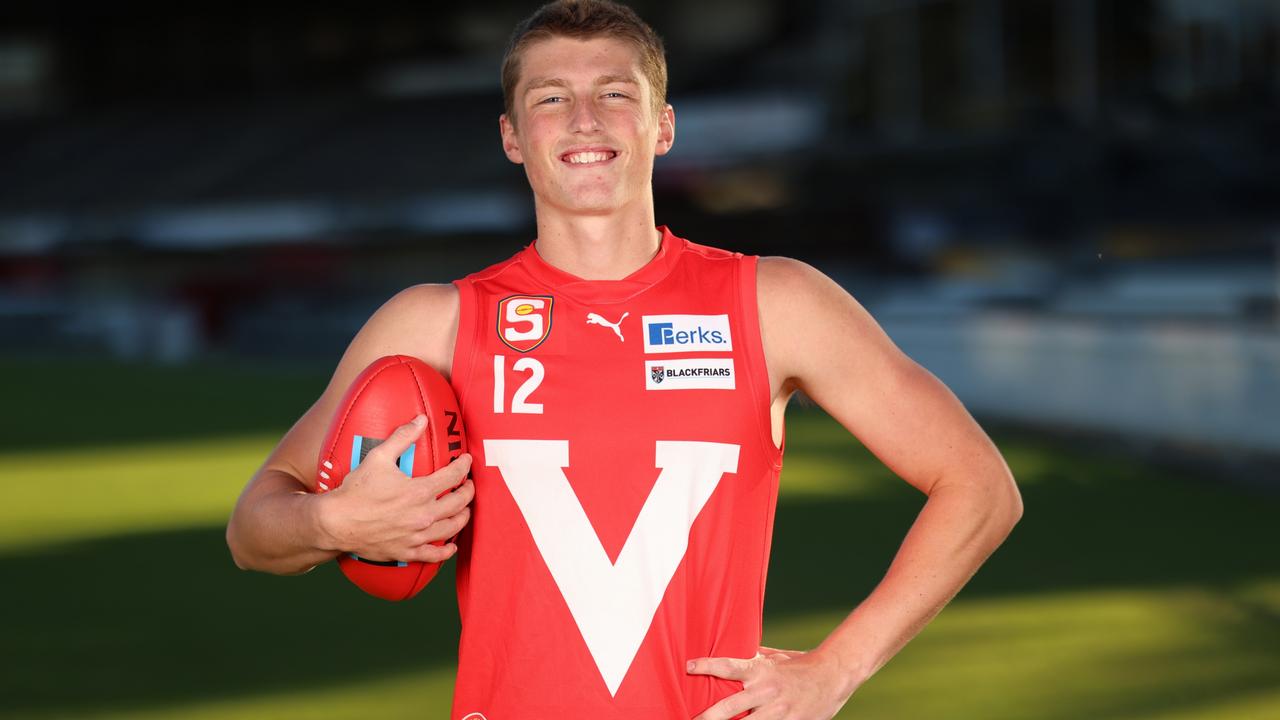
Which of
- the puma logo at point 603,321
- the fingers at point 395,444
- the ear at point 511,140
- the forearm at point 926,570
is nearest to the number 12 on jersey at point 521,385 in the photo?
the puma logo at point 603,321

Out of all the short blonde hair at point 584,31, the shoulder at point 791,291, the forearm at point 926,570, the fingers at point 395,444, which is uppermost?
the short blonde hair at point 584,31

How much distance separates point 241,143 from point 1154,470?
3631 centimetres

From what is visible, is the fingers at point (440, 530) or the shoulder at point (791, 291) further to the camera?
the shoulder at point (791, 291)

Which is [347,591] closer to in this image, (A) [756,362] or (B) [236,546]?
(B) [236,546]

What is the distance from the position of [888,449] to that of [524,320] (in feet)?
2.10

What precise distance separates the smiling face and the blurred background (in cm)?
308

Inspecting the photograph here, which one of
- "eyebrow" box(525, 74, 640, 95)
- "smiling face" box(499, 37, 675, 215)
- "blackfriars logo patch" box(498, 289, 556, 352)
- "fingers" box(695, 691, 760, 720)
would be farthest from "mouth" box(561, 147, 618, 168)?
"fingers" box(695, 691, 760, 720)

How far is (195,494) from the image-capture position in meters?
11.4

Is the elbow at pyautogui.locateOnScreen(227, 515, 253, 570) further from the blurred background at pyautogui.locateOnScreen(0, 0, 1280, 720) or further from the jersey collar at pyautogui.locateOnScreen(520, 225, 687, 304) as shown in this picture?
the blurred background at pyautogui.locateOnScreen(0, 0, 1280, 720)

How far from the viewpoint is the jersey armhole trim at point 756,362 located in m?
2.63

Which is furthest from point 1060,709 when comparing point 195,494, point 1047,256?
point 1047,256

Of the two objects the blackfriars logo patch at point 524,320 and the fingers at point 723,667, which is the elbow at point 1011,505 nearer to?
the fingers at point 723,667

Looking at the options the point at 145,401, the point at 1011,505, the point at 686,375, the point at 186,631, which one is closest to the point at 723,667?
the point at 686,375

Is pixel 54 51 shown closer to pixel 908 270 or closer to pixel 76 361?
pixel 76 361
